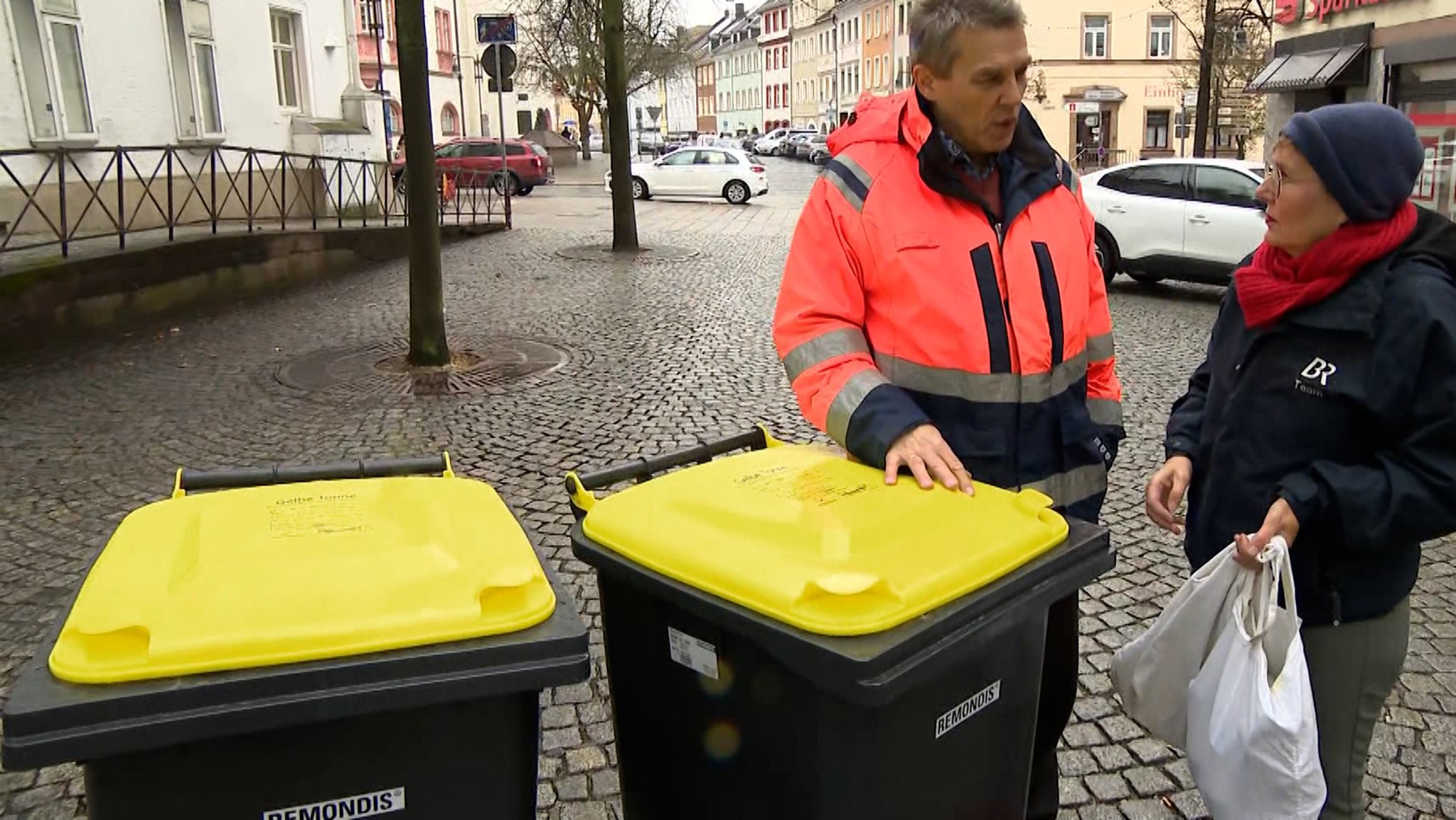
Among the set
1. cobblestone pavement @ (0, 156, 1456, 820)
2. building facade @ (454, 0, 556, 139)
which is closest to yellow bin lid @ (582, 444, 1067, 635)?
cobblestone pavement @ (0, 156, 1456, 820)

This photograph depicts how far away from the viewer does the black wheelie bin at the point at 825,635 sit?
1580 mm

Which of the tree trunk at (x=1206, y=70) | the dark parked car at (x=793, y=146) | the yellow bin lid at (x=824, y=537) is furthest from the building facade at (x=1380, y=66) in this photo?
the dark parked car at (x=793, y=146)

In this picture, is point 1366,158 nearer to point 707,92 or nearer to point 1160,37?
point 1160,37

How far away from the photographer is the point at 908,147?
2.21 metres

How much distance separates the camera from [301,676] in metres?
1.45

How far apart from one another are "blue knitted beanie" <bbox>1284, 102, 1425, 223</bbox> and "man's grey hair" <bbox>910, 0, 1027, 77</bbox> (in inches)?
22.9

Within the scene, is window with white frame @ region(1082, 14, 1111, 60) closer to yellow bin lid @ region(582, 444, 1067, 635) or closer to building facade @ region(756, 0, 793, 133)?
building facade @ region(756, 0, 793, 133)

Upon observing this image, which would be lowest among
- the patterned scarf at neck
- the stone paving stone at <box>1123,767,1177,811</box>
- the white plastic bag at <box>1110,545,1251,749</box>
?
the stone paving stone at <box>1123,767,1177,811</box>

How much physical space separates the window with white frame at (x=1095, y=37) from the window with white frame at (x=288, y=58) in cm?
3922

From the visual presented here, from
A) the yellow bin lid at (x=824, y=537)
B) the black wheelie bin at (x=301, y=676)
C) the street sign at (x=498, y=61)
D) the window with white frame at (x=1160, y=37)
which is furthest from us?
the window with white frame at (x=1160, y=37)

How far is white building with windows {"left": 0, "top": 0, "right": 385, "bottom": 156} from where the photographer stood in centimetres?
1122

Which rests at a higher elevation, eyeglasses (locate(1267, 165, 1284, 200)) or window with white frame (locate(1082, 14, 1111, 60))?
window with white frame (locate(1082, 14, 1111, 60))

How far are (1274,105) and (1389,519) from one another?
62.1 ft

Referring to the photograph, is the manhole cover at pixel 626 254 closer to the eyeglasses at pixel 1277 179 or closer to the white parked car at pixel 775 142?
the eyeglasses at pixel 1277 179
